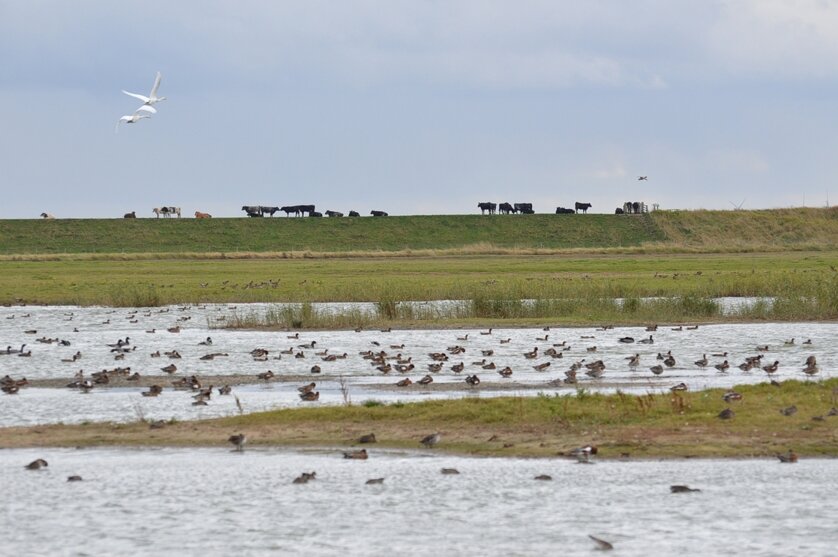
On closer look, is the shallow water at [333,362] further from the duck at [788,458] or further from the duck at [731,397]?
the duck at [788,458]

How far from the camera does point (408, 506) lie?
1557 centimetres

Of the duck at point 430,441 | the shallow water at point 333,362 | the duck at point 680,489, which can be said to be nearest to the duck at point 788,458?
the duck at point 680,489

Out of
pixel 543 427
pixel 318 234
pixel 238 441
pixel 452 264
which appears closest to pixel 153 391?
pixel 238 441

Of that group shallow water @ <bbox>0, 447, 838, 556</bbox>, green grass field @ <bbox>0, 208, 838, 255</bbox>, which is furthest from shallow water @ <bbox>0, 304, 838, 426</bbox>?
green grass field @ <bbox>0, 208, 838, 255</bbox>

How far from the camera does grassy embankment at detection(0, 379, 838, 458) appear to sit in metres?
18.8

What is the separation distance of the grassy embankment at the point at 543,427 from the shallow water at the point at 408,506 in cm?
81

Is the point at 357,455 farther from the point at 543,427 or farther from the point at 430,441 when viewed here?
the point at 543,427

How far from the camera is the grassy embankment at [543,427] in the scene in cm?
1884

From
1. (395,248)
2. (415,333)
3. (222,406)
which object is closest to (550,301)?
(415,333)

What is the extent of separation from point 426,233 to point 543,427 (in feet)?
310

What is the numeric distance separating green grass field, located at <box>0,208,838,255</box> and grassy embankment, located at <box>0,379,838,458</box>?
257 feet

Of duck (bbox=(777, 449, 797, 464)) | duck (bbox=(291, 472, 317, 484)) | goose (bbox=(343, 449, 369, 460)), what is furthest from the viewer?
goose (bbox=(343, 449, 369, 460))

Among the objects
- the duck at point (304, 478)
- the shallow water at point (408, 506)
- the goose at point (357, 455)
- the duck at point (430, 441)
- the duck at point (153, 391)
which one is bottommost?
the shallow water at point (408, 506)

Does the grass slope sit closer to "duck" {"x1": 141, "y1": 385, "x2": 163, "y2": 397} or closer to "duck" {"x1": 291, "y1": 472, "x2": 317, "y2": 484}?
"duck" {"x1": 141, "y1": 385, "x2": 163, "y2": 397}
